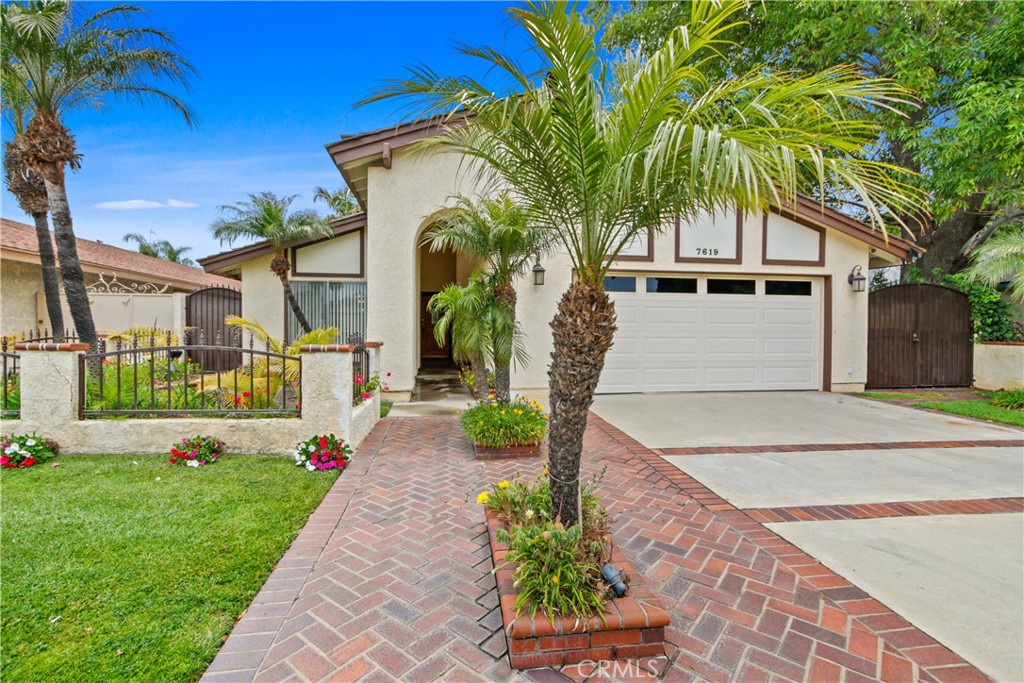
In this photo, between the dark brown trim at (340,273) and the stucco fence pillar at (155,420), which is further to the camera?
the dark brown trim at (340,273)

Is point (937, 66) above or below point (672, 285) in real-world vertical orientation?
above

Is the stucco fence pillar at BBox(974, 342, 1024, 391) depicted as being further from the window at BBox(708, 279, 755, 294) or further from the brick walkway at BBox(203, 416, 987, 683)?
the brick walkway at BBox(203, 416, 987, 683)

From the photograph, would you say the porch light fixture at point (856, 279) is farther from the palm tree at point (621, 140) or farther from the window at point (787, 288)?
the palm tree at point (621, 140)

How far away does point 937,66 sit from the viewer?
11.8m

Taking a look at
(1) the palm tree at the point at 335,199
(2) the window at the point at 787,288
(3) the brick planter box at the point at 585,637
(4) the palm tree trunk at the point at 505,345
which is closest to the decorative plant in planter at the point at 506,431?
(4) the palm tree trunk at the point at 505,345

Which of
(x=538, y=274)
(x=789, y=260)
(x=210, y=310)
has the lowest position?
(x=210, y=310)

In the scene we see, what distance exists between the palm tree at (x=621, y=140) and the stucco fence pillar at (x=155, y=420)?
3.28 m

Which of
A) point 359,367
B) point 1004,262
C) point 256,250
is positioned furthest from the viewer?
point 256,250

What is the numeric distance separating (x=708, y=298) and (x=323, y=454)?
8688 mm

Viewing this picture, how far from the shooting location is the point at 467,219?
6195 mm

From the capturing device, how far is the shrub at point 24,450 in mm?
5004

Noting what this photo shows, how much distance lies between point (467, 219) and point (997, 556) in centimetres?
581

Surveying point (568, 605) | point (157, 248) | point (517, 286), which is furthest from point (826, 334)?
point (157, 248)

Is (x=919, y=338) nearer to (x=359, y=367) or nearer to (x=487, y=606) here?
(x=359, y=367)
